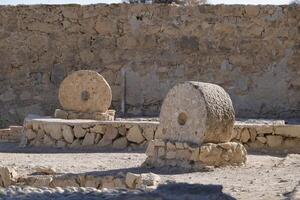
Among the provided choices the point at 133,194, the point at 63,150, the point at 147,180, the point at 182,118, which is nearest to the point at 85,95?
the point at 63,150

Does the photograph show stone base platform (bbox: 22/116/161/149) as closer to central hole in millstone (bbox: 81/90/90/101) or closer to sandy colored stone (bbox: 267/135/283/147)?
central hole in millstone (bbox: 81/90/90/101)

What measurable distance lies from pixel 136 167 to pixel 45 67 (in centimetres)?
734

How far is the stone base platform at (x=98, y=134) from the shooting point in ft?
38.9

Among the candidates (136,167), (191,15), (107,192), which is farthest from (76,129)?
(107,192)

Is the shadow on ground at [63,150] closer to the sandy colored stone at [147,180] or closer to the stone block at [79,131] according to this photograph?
the stone block at [79,131]

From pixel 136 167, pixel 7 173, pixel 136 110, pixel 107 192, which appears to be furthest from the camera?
pixel 136 110

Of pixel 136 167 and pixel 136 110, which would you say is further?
pixel 136 110

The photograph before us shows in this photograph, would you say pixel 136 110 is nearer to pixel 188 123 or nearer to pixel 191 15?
pixel 191 15

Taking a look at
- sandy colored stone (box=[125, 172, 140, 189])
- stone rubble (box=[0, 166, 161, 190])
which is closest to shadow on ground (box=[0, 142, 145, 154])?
stone rubble (box=[0, 166, 161, 190])

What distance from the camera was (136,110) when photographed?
15.8 m

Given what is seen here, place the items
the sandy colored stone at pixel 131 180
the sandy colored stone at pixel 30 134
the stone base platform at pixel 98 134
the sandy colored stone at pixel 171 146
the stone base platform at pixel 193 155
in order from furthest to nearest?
the sandy colored stone at pixel 30 134, the stone base platform at pixel 98 134, the sandy colored stone at pixel 171 146, the stone base platform at pixel 193 155, the sandy colored stone at pixel 131 180

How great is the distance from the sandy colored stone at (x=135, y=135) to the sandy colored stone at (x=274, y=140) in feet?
6.76

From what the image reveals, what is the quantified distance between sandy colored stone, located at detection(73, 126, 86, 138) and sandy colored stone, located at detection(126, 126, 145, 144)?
0.76 m

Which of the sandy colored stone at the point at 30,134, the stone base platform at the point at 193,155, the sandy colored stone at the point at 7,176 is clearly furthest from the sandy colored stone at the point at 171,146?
the sandy colored stone at the point at 30,134
